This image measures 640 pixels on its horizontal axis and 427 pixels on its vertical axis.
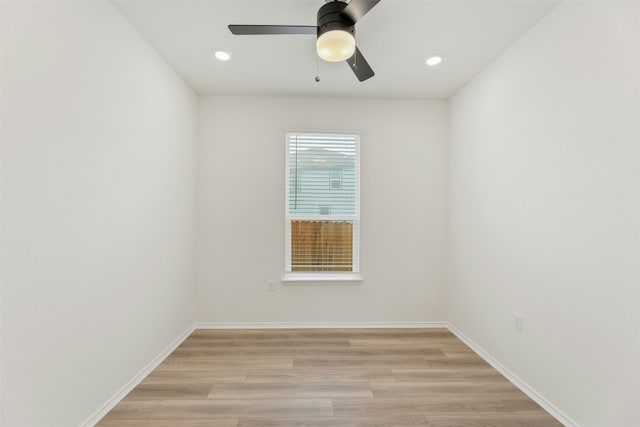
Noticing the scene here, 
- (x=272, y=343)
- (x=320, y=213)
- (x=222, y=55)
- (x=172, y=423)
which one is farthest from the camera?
(x=320, y=213)

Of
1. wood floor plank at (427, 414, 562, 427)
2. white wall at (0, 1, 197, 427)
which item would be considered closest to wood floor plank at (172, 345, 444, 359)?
white wall at (0, 1, 197, 427)

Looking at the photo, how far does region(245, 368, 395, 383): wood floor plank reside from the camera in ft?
7.49

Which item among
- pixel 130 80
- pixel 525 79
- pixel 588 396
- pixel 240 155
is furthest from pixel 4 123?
pixel 588 396

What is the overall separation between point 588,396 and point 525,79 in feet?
7.19

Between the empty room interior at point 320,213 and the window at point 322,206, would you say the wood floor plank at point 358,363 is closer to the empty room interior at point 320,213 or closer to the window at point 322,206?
the empty room interior at point 320,213

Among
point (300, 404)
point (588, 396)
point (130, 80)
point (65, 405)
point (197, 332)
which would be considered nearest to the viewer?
point (65, 405)

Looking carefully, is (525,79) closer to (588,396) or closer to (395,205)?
(395,205)

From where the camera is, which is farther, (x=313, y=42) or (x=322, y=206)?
(x=322, y=206)

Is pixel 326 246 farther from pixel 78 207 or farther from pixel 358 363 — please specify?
pixel 78 207

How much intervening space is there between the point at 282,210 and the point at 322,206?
0.49 m

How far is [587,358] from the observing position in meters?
1.71

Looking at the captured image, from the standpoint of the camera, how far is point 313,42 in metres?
2.32

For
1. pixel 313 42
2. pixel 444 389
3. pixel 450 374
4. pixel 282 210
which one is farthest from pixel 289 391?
pixel 313 42

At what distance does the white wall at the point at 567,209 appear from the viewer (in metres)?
1.53
